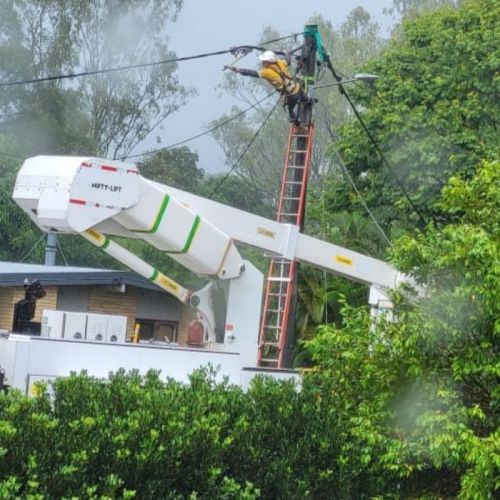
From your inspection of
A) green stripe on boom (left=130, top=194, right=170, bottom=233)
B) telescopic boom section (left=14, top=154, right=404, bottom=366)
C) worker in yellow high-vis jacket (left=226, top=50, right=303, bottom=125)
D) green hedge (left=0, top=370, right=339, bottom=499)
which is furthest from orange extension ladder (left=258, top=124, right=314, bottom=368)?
green hedge (left=0, top=370, right=339, bottom=499)

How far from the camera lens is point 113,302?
24859mm

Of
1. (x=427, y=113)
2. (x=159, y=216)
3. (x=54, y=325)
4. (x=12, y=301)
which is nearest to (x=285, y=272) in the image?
(x=54, y=325)

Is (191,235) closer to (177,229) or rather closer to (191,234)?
(191,234)

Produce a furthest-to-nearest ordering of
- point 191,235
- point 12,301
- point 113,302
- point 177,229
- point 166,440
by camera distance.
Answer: point 113,302
point 12,301
point 191,235
point 177,229
point 166,440

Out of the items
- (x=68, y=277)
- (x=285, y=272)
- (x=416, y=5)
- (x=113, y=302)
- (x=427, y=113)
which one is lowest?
(x=113, y=302)

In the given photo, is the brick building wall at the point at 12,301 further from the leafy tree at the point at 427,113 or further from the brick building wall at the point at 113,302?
the leafy tree at the point at 427,113

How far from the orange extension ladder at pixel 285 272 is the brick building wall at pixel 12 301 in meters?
8.29

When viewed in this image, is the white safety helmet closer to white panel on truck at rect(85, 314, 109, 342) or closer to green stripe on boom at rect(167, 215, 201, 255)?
green stripe on boom at rect(167, 215, 201, 255)

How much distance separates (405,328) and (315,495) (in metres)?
1.76

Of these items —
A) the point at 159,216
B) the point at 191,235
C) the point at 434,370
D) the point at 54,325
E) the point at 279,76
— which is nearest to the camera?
the point at 434,370

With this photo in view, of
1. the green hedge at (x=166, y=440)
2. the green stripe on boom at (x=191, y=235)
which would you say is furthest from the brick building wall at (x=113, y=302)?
the green hedge at (x=166, y=440)

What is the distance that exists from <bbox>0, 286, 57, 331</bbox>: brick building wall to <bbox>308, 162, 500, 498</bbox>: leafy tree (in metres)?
13.7

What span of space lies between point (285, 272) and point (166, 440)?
8.05 m

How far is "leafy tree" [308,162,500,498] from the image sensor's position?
9.20m
